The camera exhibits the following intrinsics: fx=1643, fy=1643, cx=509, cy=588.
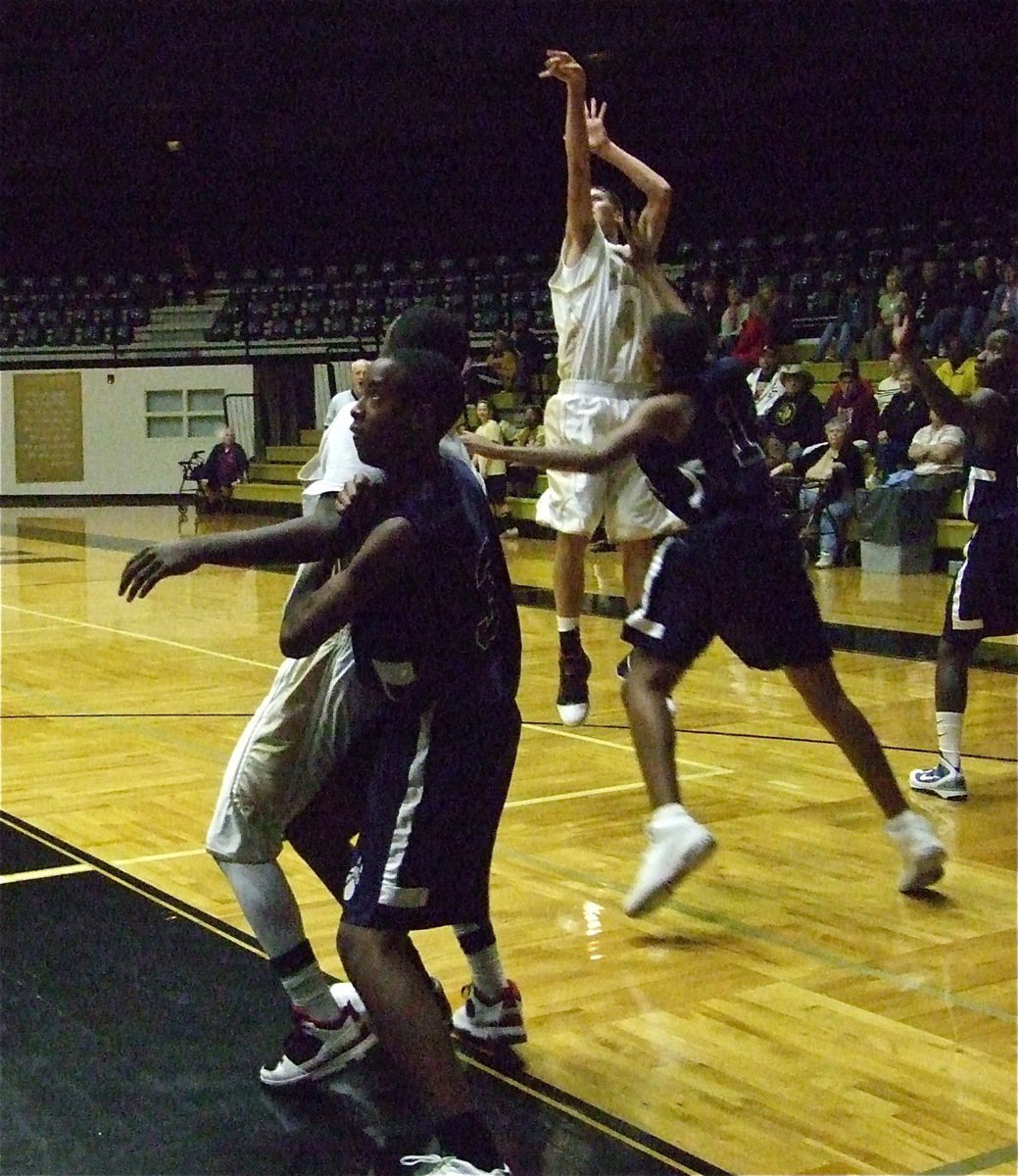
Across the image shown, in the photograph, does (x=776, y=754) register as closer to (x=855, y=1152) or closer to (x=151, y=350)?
(x=855, y=1152)

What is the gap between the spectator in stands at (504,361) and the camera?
1681cm

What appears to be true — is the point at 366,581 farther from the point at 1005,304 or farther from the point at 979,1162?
the point at 1005,304

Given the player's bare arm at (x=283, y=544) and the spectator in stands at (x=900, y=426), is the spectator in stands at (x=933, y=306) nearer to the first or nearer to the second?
the spectator in stands at (x=900, y=426)

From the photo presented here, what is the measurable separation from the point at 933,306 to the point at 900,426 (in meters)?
2.86

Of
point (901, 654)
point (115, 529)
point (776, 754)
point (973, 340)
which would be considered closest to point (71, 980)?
point (776, 754)

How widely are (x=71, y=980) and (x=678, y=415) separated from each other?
189 cm

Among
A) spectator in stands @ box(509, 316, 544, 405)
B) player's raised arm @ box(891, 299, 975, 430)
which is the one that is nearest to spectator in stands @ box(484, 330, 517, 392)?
spectator in stands @ box(509, 316, 544, 405)

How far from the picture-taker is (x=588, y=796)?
17.2 ft

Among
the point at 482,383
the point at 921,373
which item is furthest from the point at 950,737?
the point at 482,383

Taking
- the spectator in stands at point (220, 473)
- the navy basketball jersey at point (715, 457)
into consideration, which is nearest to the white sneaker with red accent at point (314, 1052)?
the navy basketball jersey at point (715, 457)

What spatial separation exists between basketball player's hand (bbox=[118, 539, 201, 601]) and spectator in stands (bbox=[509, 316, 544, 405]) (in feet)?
46.1

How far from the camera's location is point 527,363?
54.4 ft

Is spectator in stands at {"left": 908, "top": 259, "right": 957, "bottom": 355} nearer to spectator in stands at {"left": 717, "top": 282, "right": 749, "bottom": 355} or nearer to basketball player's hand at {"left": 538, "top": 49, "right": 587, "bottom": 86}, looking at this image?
spectator in stands at {"left": 717, "top": 282, "right": 749, "bottom": 355}

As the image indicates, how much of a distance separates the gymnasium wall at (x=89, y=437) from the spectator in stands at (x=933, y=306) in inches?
424
